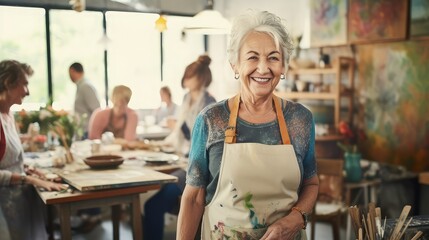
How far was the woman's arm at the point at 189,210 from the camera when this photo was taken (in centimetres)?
160

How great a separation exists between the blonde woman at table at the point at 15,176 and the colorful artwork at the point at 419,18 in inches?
137

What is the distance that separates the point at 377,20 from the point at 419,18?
48 cm

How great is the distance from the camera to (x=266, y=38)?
1510 millimetres

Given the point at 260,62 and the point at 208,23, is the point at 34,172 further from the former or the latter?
the point at 260,62

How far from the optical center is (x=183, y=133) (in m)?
3.93

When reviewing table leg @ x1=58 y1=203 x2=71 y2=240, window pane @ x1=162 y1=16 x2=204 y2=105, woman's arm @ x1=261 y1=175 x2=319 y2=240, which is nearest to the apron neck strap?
woman's arm @ x1=261 y1=175 x2=319 y2=240

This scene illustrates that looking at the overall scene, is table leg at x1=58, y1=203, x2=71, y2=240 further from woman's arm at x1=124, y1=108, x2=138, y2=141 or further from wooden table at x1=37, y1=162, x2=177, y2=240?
woman's arm at x1=124, y1=108, x2=138, y2=141

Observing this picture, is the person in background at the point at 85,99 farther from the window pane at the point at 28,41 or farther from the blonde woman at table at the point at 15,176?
the blonde woman at table at the point at 15,176

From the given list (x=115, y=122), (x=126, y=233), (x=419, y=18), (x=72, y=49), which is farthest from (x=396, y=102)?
(x=72, y=49)

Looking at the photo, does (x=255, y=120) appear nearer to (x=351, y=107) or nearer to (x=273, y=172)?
(x=273, y=172)

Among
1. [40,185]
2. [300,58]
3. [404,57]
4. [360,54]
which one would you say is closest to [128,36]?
[300,58]

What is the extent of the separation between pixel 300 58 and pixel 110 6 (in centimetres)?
330

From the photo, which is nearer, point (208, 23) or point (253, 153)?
point (253, 153)

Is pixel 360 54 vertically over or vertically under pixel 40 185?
over
